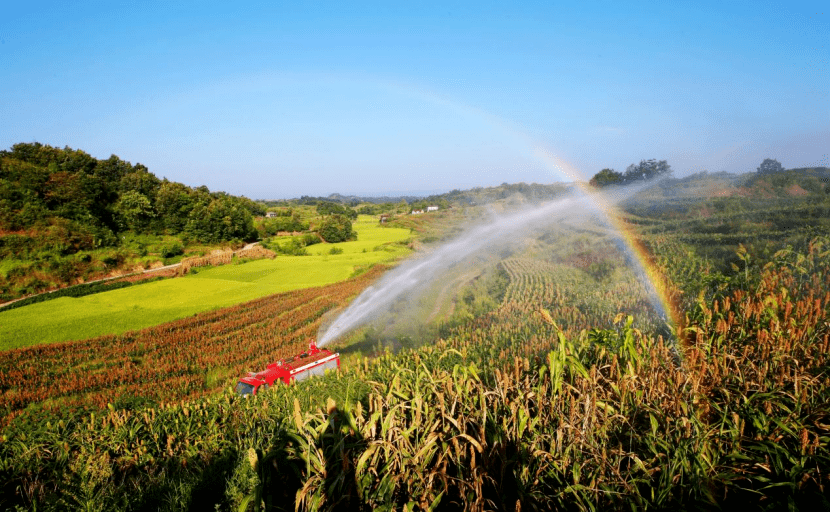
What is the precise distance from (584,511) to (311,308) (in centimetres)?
1033

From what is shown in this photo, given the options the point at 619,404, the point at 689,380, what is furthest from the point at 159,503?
the point at 689,380

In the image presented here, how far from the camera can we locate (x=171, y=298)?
36.3ft

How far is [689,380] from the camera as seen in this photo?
2.26 m

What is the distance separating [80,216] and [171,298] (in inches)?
175

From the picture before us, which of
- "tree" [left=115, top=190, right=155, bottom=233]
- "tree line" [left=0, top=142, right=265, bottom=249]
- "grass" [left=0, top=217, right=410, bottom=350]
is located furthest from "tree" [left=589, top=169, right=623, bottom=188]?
"tree" [left=115, top=190, right=155, bottom=233]

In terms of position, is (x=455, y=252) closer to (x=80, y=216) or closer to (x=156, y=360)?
(x=156, y=360)

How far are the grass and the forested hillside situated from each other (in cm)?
122

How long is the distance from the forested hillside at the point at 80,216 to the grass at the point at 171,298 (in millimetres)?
1222

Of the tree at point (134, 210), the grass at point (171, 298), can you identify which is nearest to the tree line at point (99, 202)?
the tree at point (134, 210)

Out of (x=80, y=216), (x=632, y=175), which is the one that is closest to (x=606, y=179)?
(x=632, y=175)

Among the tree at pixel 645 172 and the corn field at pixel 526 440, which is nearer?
the corn field at pixel 526 440

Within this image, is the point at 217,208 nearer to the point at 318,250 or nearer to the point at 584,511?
the point at 318,250

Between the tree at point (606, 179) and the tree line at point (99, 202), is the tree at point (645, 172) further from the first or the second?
the tree line at point (99, 202)

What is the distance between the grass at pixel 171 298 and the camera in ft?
27.5
